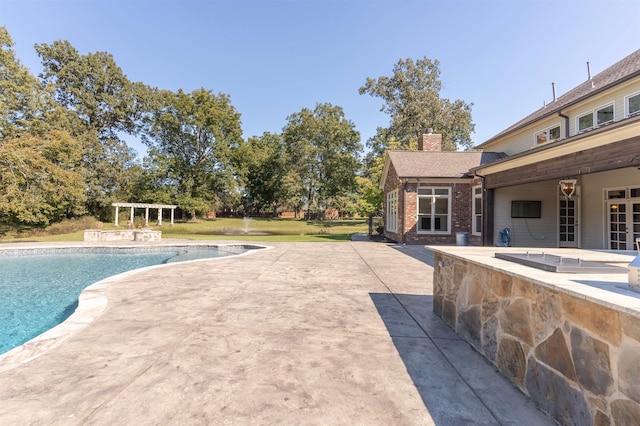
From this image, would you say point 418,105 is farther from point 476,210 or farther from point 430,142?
point 476,210

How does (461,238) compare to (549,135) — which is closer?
(549,135)

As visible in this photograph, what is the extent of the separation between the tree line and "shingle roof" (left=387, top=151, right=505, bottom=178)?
469 cm

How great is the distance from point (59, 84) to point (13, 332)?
120 feet

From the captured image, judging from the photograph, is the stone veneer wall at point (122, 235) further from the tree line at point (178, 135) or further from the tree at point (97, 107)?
the tree at point (97, 107)

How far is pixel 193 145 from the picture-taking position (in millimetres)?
37531

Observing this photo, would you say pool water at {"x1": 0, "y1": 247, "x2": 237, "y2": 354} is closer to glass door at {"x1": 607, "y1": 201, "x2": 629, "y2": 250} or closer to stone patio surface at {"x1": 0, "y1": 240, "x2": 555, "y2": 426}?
stone patio surface at {"x1": 0, "y1": 240, "x2": 555, "y2": 426}

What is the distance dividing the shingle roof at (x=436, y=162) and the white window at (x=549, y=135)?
7.77 feet

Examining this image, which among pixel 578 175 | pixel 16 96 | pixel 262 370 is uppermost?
pixel 16 96

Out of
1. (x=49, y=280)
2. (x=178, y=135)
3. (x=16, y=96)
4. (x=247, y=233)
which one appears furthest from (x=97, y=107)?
(x=49, y=280)

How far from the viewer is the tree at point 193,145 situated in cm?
3509

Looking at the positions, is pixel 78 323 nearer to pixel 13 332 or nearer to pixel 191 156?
pixel 13 332

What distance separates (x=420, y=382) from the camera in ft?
8.54

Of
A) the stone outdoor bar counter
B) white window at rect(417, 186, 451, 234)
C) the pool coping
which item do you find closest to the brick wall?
white window at rect(417, 186, 451, 234)

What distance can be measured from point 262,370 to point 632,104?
519 inches
